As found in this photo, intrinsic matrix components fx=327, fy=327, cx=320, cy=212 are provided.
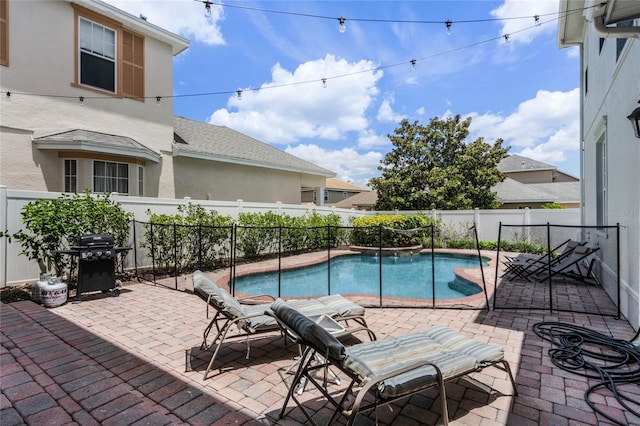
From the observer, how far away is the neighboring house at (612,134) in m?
4.00

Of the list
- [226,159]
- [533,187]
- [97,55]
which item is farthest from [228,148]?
[533,187]

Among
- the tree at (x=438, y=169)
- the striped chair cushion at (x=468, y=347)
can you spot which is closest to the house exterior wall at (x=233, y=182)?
the tree at (x=438, y=169)

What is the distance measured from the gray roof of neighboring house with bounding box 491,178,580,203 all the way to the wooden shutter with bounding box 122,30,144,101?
67.9 feet

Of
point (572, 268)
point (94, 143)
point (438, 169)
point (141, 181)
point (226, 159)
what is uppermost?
point (438, 169)

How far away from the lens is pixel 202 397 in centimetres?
271

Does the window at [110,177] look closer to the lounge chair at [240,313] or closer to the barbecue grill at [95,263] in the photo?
the barbecue grill at [95,263]

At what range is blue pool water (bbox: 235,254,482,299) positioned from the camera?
27.9 feet

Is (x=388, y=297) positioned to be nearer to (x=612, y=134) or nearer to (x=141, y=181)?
(x=612, y=134)

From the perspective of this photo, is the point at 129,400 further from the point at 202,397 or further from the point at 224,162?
the point at 224,162

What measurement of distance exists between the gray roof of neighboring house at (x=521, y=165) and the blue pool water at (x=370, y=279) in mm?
22413

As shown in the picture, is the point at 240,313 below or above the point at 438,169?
below

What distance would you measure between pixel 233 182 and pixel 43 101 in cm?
635

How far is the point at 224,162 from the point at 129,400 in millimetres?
11329

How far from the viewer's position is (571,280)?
24.7ft
